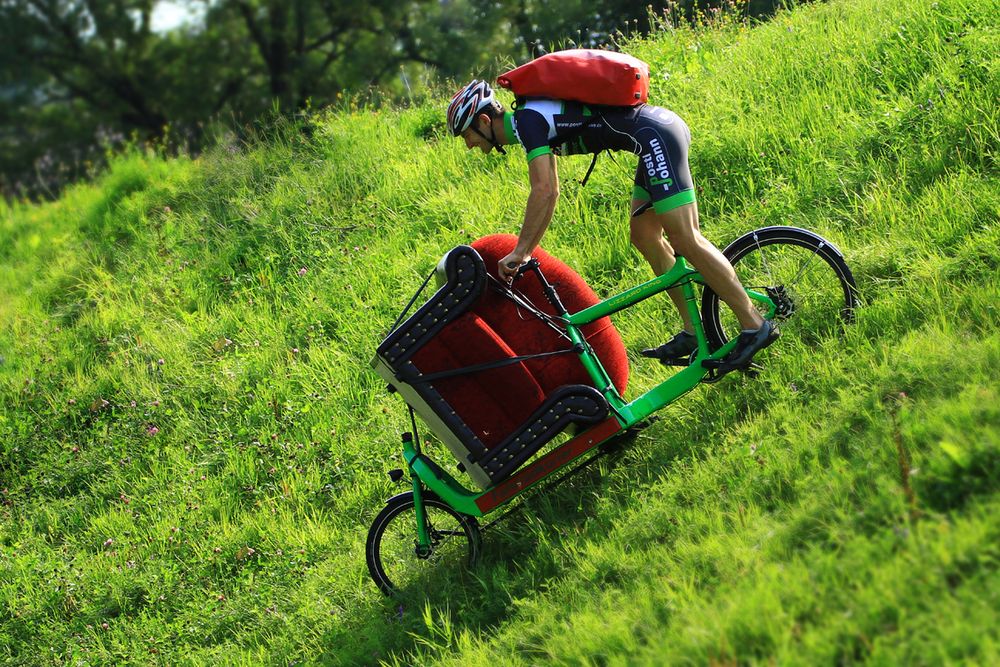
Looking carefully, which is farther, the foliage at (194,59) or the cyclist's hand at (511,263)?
the foliage at (194,59)

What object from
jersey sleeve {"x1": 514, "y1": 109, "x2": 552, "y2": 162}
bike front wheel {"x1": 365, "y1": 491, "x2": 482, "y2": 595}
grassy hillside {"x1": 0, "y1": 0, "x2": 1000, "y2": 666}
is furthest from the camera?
bike front wheel {"x1": 365, "y1": 491, "x2": 482, "y2": 595}

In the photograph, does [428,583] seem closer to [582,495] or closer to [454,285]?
[582,495]

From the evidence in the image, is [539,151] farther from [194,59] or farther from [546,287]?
[194,59]

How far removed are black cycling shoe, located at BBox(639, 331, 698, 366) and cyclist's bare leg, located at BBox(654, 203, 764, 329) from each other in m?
0.51

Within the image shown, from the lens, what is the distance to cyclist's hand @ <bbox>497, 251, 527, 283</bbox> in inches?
211

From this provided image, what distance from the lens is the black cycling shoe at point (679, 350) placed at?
5859mm

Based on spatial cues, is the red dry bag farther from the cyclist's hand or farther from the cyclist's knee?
the cyclist's hand

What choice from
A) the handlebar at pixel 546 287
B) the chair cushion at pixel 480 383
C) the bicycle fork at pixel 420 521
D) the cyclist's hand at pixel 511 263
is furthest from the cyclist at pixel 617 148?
the bicycle fork at pixel 420 521

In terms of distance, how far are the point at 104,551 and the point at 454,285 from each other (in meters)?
3.89

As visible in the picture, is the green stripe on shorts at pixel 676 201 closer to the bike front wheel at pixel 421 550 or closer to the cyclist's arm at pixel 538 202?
the cyclist's arm at pixel 538 202

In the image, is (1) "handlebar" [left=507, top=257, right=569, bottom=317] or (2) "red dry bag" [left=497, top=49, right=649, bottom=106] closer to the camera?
(2) "red dry bag" [left=497, top=49, right=649, bottom=106]

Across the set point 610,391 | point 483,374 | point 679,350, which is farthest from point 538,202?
point 679,350

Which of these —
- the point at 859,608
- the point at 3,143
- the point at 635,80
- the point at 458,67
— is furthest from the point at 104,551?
the point at 3,143

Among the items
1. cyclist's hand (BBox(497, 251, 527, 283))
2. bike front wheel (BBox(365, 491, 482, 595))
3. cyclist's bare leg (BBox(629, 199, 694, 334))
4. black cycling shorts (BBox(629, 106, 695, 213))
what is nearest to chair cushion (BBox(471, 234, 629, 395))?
cyclist's hand (BBox(497, 251, 527, 283))
